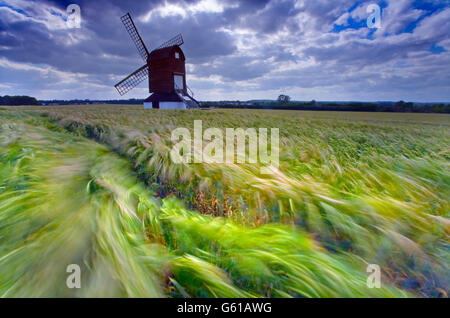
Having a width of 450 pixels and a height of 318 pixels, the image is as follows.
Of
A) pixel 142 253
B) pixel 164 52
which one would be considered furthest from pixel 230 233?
pixel 164 52

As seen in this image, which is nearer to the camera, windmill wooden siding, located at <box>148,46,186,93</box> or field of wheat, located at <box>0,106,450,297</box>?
field of wheat, located at <box>0,106,450,297</box>

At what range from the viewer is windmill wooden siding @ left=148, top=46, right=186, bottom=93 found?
85.8ft

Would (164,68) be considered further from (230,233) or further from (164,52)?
(230,233)

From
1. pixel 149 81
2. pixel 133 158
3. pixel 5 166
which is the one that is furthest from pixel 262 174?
pixel 149 81

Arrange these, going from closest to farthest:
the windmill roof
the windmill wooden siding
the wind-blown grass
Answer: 1. the wind-blown grass
2. the windmill wooden siding
3. the windmill roof

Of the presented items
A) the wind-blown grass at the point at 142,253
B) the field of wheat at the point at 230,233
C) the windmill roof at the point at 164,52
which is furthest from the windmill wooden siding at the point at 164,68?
the wind-blown grass at the point at 142,253

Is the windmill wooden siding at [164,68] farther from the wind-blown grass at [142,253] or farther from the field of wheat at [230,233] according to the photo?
the wind-blown grass at [142,253]

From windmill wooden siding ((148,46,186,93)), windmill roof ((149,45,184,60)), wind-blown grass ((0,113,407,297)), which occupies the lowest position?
wind-blown grass ((0,113,407,297))

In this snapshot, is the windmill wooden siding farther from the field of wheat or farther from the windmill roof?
the field of wheat

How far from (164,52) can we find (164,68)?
7.63ft

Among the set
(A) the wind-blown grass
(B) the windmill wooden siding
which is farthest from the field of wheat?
(B) the windmill wooden siding

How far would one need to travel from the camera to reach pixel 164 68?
26266 mm
